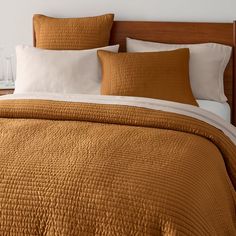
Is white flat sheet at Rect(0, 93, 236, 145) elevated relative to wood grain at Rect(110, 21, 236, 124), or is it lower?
lower

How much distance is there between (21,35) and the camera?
3.91m

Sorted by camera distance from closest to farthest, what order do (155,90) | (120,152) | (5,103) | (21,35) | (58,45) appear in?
(120,152), (5,103), (155,90), (58,45), (21,35)

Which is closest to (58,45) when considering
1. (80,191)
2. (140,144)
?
(140,144)

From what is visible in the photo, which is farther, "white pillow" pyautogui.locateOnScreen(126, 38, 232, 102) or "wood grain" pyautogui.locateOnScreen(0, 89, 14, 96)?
"wood grain" pyautogui.locateOnScreen(0, 89, 14, 96)

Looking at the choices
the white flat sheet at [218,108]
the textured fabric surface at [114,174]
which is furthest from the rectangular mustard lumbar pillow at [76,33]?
the textured fabric surface at [114,174]

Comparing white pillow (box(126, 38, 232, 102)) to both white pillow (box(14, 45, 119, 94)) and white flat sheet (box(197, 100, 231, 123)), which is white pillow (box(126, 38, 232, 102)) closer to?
white flat sheet (box(197, 100, 231, 123))

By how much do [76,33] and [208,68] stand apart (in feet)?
2.75

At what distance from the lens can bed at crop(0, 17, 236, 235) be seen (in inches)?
68.8

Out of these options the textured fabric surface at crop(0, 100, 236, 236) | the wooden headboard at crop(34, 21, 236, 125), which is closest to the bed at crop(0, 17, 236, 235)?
the textured fabric surface at crop(0, 100, 236, 236)

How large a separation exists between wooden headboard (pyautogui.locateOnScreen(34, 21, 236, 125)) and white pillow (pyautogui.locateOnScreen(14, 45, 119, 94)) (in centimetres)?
36

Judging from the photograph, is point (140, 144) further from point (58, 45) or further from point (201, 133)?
point (58, 45)

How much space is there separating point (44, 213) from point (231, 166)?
937 mm

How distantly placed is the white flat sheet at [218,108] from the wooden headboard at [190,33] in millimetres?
202

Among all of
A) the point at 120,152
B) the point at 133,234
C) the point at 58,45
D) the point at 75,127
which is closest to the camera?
the point at 133,234
